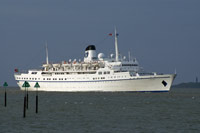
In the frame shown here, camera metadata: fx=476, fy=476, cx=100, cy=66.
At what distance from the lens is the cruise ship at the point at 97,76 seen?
3046 inches

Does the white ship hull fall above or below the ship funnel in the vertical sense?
below

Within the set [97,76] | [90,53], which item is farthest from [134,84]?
[90,53]

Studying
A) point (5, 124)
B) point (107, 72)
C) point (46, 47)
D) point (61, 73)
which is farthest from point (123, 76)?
point (5, 124)

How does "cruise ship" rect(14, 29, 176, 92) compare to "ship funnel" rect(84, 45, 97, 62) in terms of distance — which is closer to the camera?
"cruise ship" rect(14, 29, 176, 92)

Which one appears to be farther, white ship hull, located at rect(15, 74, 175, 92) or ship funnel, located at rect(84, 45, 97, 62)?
ship funnel, located at rect(84, 45, 97, 62)

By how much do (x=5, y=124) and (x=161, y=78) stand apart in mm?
47242

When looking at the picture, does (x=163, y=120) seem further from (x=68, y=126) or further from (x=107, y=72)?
(x=107, y=72)

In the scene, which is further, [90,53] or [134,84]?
[90,53]

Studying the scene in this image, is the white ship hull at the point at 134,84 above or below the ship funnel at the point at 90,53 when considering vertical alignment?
below

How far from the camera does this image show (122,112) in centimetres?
4216

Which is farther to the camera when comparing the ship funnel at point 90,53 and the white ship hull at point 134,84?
the ship funnel at point 90,53

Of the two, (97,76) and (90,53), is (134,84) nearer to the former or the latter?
(97,76)

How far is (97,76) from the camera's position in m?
81.2

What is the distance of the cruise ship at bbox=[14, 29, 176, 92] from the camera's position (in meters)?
77.4
